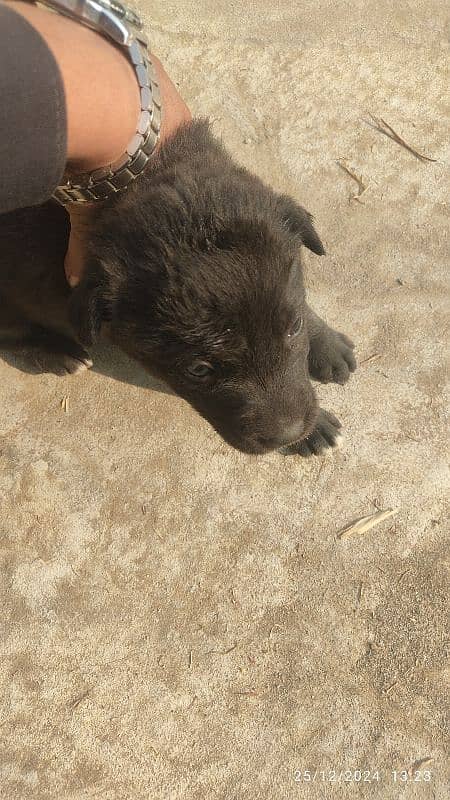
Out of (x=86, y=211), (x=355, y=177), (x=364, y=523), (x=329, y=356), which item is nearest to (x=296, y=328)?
(x=329, y=356)

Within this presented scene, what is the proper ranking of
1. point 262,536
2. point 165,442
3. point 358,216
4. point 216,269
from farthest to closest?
1. point 358,216
2. point 165,442
3. point 262,536
4. point 216,269

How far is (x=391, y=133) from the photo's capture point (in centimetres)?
391

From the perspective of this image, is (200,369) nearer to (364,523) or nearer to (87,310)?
(87,310)

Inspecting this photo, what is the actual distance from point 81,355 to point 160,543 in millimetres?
1177

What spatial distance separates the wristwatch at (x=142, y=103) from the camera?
7.54 feet

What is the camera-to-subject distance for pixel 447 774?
279 centimetres

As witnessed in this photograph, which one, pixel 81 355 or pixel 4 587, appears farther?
pixel 81 355

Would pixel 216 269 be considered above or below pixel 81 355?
above

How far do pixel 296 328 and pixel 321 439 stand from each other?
912 mm

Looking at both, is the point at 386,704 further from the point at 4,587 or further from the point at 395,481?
the point at 4,587

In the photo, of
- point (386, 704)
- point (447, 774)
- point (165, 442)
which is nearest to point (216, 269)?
point (165, 442)
